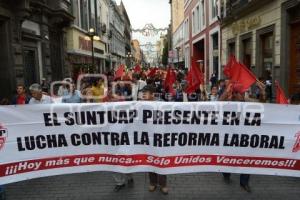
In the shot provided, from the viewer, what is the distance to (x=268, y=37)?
16312 millimetres

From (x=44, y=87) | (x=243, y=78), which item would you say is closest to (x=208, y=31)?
(x=44, y=87)

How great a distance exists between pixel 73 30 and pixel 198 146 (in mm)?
21765

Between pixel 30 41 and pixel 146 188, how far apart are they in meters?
Result: 12.1

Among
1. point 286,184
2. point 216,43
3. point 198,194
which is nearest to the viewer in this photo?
point 198,194

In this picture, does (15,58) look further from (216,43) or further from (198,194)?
(216,43)

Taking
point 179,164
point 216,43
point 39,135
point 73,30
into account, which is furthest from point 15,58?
point 216,43

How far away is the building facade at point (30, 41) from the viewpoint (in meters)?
13.4

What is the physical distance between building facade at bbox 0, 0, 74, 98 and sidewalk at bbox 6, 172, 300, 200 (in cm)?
777

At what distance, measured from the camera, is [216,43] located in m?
29.0

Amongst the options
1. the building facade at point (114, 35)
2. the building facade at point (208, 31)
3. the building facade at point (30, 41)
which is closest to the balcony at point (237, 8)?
the building facade at point (208, 31)

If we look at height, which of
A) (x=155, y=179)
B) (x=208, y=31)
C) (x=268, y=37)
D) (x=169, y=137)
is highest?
(x=208, y=31)

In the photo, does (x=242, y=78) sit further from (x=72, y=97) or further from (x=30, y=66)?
(x=30, y=66)

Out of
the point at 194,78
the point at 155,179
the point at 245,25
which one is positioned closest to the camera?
the point at 155,179

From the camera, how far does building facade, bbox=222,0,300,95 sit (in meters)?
13.4
